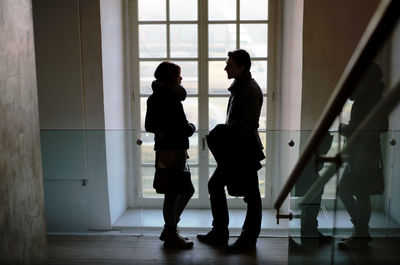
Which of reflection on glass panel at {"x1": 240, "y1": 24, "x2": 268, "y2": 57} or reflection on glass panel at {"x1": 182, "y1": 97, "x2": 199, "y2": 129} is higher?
reflection on glass panel at {"x1": 240, "y1": 24, "x2": 268, "y2": 57}

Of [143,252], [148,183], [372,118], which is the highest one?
[372,118]

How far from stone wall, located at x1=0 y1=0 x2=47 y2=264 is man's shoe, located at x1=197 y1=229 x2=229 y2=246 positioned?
118 centimetres

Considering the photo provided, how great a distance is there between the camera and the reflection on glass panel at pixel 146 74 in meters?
5.31

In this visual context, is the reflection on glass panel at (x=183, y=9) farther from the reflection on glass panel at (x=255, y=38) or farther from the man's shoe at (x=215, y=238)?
the man's shoe at (x=215, y=238)

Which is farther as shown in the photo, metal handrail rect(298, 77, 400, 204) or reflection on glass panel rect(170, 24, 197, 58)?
reflection on glass panel rect(170, 24, 197, 58)

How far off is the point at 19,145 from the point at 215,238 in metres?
1.61

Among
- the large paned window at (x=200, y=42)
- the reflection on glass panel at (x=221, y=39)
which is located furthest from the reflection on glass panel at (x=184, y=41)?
the reflection on glass panel at (x=221, y=39)

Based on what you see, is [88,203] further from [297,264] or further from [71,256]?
[297,264]

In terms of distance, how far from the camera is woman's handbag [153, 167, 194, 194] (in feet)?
12.4

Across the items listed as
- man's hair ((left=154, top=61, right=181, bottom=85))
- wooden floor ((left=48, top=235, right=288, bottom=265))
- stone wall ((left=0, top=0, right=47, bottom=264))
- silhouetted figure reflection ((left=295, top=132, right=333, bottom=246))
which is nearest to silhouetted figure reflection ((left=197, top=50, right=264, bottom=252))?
wooden floor ((left=48, top=235, right=288, bottom=265))

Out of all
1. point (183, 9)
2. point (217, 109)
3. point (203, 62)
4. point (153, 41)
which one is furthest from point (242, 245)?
point (183, 9)

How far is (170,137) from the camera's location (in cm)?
369

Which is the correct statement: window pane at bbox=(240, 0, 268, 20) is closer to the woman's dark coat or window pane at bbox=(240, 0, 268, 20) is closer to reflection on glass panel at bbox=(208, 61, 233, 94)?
reflection on glass panel at bbox=(208, 61, 233, 94)

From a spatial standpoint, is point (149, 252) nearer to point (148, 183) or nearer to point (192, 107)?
point (148, 183)
